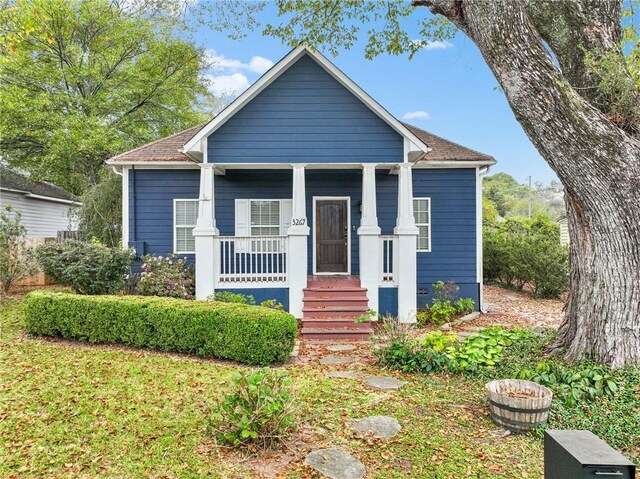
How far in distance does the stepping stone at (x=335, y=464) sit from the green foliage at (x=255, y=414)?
0.34 m

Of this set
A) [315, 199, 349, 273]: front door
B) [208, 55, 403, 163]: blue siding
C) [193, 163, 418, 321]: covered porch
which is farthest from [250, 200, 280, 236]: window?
[208, 55, 403, 163]: blue siding

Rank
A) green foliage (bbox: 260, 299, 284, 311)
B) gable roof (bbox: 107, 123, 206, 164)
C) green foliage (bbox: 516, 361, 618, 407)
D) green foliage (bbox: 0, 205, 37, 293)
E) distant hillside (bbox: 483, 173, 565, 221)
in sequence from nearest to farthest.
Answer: green foliage (bbox: 516, 361, 618, 407), green foliage (bbox: 260, 299, 284, 311), green foliage (bbox: 0, 205, 37, 293), gable roof (bbox: 107, 123, 206, 164), distant hillside (bbox: 483, 173, 565, 221)

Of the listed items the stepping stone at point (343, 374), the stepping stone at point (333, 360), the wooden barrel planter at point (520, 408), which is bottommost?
the stepping stone at point (333, 360)

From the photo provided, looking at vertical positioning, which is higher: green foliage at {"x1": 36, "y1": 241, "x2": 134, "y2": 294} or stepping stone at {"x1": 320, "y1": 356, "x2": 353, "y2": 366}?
green foliage at {"x1": 36, "y1": 241, "x2": 134, "y2": 294}

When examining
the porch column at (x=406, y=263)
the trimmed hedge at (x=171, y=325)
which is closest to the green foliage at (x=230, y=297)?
the trimmed hedge at (x=171, y=325)

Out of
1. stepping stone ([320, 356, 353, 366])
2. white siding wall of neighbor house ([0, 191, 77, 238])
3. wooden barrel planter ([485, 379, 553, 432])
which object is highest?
white siding wall of neighbor house ([0, 191, 77, 238])

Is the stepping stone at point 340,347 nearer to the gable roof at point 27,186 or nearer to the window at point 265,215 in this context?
the window at point 265,215

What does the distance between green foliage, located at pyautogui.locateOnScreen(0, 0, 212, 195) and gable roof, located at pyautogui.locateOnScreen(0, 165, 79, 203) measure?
2.10 feet

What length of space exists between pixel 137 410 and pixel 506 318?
7996 mm

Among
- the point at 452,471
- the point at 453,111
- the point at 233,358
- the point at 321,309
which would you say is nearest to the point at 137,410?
the point at 233,358

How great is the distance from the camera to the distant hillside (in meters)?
42.6

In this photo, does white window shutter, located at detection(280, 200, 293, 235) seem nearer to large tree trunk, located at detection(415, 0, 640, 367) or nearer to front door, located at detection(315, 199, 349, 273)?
front door, located at detection(315, 199, 349, 273)

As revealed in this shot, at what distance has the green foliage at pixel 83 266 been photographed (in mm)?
7496

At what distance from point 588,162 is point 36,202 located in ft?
68.7
